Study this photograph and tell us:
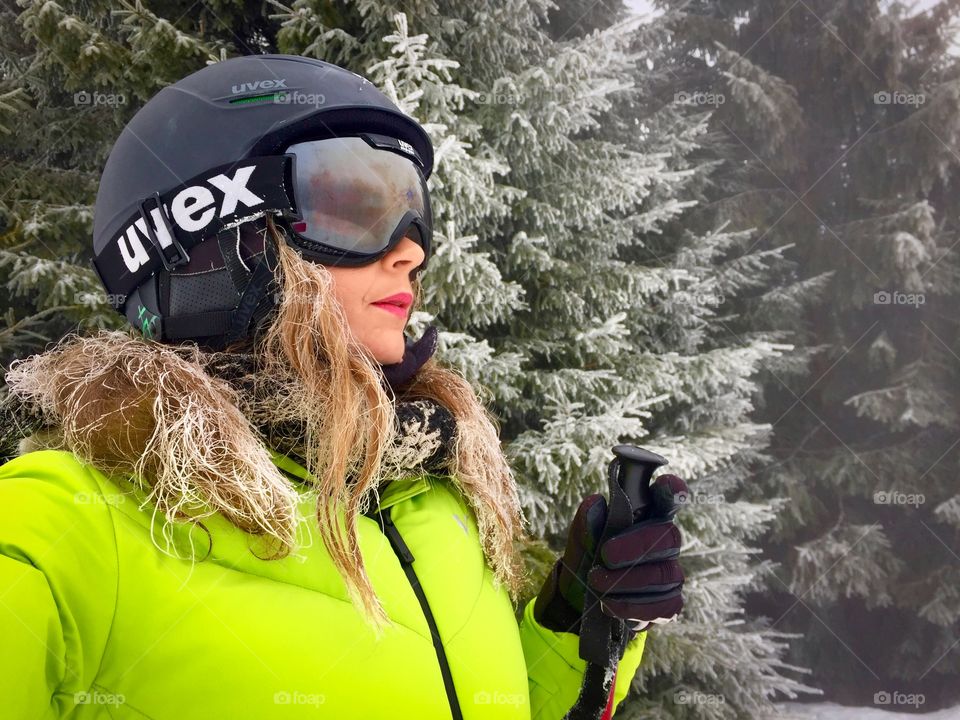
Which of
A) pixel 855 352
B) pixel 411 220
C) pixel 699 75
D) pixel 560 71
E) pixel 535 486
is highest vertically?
pixel 699 75

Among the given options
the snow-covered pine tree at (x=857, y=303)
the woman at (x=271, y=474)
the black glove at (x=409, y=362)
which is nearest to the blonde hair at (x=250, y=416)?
the woman at (x=271, y=474)

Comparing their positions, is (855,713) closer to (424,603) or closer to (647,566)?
(647,566)

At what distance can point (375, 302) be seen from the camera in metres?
1.48

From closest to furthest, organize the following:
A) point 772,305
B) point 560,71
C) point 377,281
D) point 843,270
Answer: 1. point 377,281
2. point 560,71
3. point 772,305
4. point 843,270

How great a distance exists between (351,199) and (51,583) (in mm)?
957

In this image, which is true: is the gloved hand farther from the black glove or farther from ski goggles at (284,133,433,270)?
ski goggles at (284,133,433,270)

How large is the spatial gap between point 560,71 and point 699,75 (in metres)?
8.25

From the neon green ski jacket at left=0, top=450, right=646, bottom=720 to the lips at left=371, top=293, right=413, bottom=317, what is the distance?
0.42 m

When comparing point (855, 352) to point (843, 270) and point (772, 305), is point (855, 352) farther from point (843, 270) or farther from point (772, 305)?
point (772, 305)

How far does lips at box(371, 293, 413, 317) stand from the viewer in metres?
1.48

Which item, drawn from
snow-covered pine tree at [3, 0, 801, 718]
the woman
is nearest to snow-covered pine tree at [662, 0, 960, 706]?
snow-covered pine tree at [3, 0, 801, 718]

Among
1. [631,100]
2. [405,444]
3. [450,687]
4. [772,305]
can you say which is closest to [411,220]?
[405,444]

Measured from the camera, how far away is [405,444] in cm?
136

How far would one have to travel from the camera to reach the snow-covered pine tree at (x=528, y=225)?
448 centimetres
